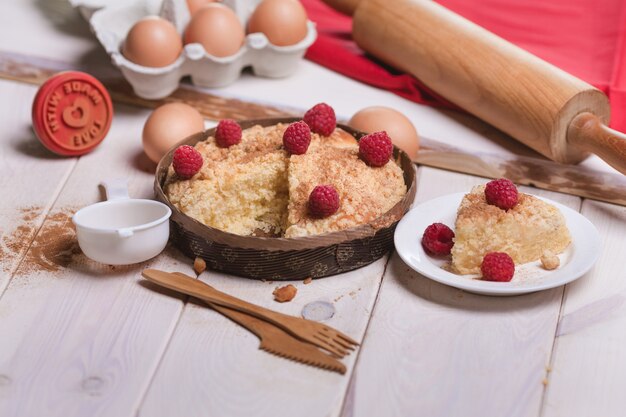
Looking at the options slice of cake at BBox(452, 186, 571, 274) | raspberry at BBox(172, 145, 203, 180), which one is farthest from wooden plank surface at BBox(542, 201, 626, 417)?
raspberry at BBox(172, 145, 203, 180)

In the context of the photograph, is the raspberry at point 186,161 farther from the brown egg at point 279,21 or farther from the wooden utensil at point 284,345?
the brown egg at point 279,21

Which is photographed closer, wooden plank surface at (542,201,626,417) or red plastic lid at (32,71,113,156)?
wooden plank surface at (542,201,626,417)

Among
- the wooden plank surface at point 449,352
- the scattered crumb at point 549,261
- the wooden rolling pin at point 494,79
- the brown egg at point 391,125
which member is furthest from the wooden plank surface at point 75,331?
the wooden rolling pin at point 494,79

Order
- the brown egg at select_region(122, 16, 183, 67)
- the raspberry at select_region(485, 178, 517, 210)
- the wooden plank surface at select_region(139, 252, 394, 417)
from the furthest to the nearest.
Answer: the brown egg at select_region(122, 16, 183, 67) → the raspberry at select_region(485, 178, 517, 210) → the wooden plank surface at select_region(139, 252, 394, 417)

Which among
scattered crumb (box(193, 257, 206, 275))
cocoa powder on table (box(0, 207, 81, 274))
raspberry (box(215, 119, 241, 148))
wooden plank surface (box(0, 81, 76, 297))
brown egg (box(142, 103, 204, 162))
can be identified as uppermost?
raspberry (box(215, 119, 241, 148))

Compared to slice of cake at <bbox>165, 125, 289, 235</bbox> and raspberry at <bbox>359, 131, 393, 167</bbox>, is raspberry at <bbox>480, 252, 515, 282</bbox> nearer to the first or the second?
raspberry at <bbox>359, 131, 393, 167</bbox>

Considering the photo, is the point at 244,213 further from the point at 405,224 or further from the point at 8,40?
the point at 8,40
